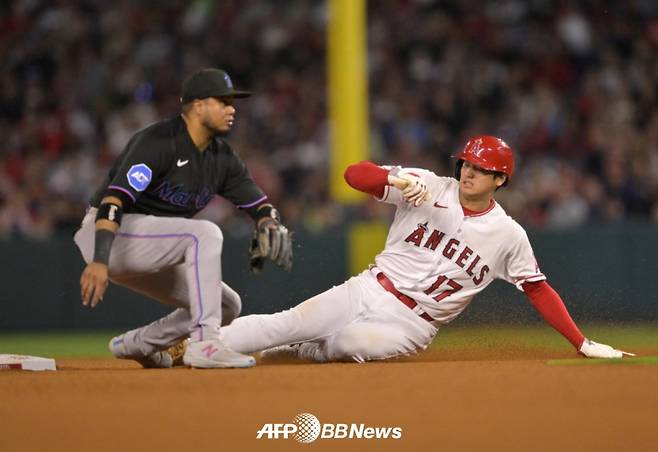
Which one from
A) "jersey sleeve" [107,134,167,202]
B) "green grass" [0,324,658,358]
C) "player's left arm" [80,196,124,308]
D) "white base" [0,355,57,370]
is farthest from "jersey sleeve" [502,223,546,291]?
"white base" [0,355,57,370]

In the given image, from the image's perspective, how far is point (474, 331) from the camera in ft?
26.8

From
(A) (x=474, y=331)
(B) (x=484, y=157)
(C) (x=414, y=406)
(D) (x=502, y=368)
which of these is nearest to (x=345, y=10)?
(A) (x=474, y=331)

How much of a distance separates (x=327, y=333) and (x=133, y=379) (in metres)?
1.14

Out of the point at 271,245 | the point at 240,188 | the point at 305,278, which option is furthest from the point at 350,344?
the point at 305,278

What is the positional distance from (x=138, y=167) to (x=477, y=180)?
1694 mm

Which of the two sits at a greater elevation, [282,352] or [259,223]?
[259,223]

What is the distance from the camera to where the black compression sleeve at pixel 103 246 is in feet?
18.1

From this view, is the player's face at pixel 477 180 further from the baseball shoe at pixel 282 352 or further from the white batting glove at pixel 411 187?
the baseball shoe at pixel 282 352

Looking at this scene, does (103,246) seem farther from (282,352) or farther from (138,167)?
(282,352)

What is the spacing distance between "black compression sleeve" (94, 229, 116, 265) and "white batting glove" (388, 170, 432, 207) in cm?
137

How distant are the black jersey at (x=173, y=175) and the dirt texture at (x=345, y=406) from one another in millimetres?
869

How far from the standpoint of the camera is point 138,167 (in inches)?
222

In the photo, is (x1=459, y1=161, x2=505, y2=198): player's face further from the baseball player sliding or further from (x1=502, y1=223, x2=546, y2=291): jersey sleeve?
(x1=502, y1=223, x2=546, y2=291): jersey sleeve
